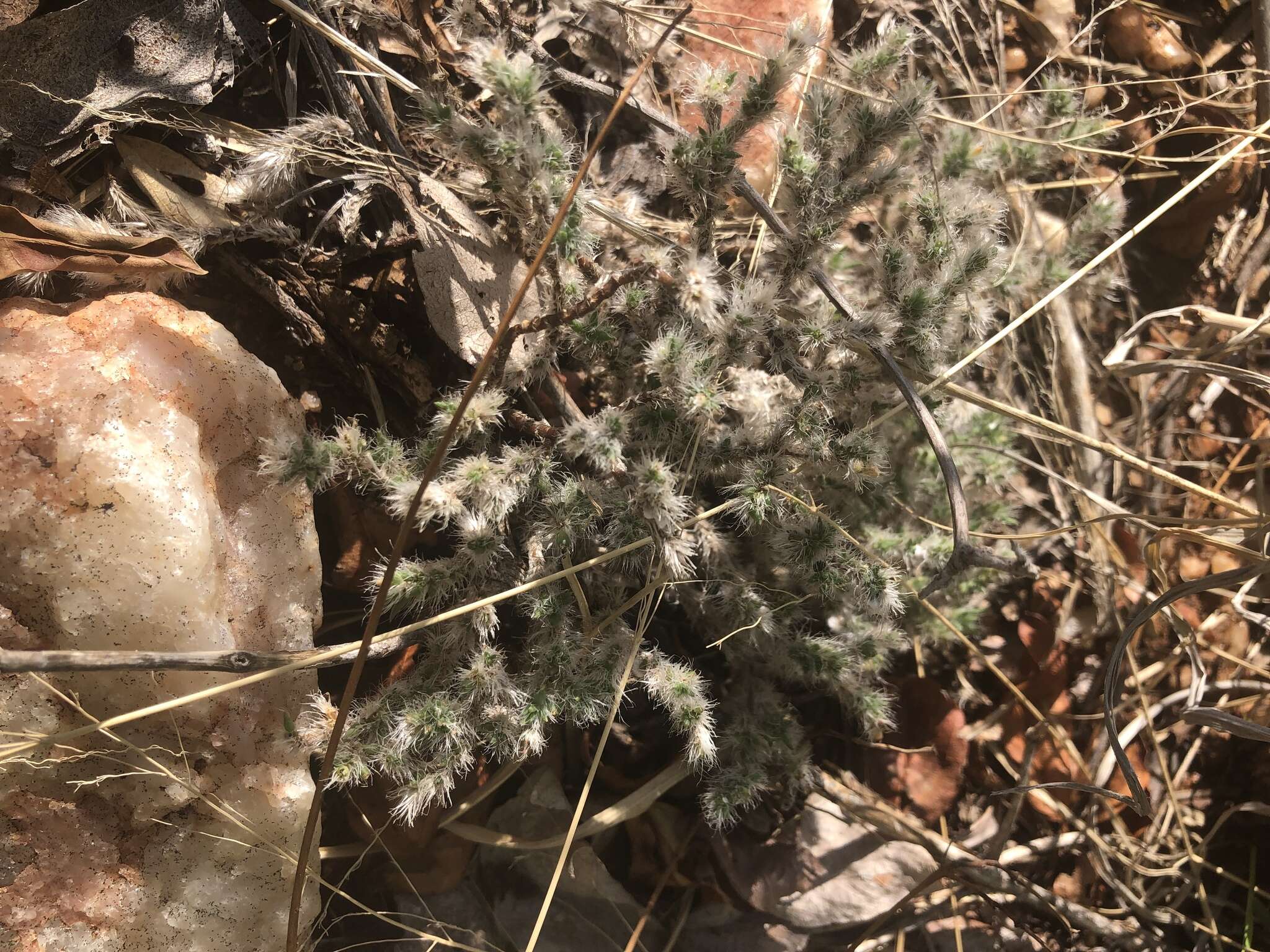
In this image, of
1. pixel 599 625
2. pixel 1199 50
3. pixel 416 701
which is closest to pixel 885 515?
pixel 599 625

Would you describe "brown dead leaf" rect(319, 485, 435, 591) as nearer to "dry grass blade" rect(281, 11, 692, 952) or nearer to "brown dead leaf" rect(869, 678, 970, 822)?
"dry grass blade" rect(281, 11, 692, 952)

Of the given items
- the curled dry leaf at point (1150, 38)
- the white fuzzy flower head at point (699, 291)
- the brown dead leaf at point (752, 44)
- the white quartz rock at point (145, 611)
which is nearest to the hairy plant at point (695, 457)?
the white fuzzy flower head at point (699, 291)

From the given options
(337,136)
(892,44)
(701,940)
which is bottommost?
(701,940)

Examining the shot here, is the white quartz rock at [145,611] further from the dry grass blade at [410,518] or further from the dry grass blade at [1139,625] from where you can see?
the dry grass blade at [1139,625]

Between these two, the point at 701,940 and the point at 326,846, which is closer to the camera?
the point at 326,846

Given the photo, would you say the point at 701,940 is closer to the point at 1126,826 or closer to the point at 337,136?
the point at 1126,826

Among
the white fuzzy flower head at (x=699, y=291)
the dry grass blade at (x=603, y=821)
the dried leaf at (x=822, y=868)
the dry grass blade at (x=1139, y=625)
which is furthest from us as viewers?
the dried leaf at (x=822, y=868)
